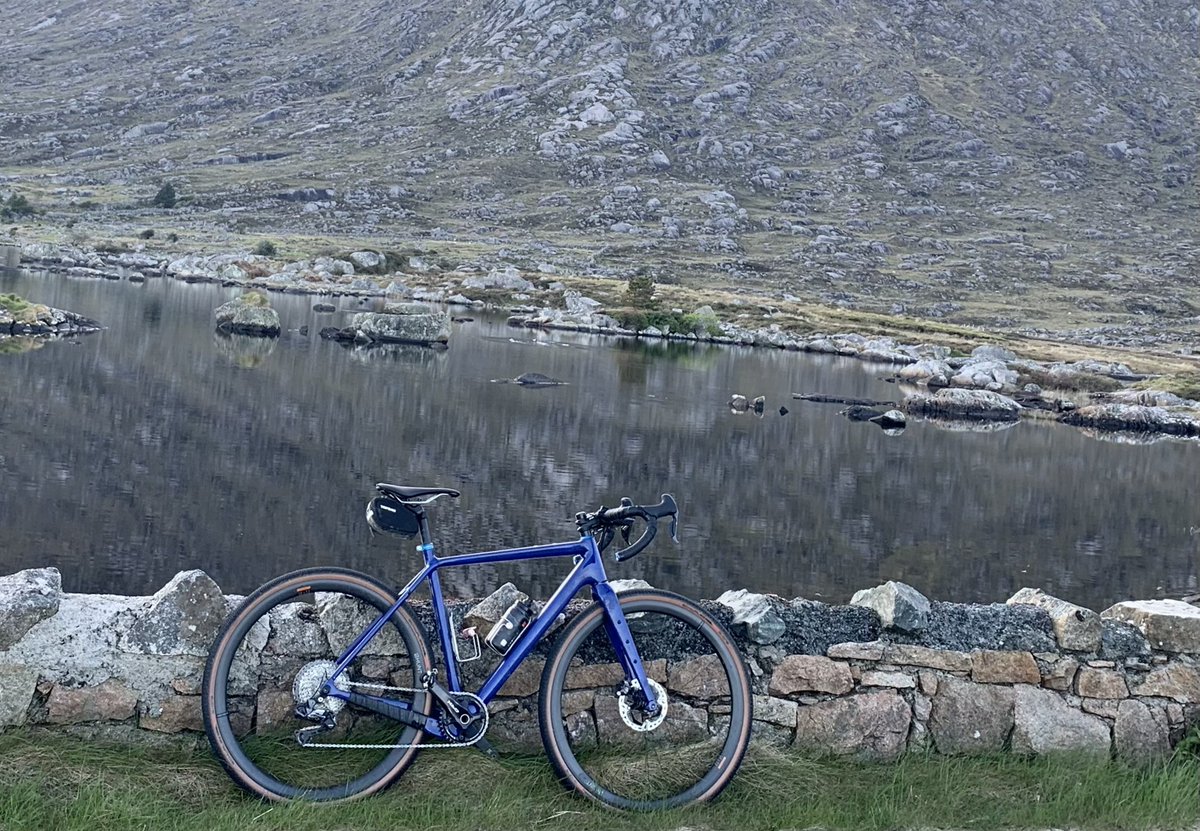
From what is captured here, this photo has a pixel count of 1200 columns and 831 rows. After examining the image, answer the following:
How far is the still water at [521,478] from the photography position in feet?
60.7

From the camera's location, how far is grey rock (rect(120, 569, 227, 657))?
602 cm

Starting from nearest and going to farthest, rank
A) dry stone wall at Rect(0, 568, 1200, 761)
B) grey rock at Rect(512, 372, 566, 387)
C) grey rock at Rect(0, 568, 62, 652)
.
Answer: grey rock at Rect(0, 568, 62, 652)
dry stone wall at Rect(0, 568, 1200, 761)
grey rock at Rect(512, 372, 566, 387)

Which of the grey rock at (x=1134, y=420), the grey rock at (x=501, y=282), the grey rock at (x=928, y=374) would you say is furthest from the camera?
the grey rock at (x=501, y=282)

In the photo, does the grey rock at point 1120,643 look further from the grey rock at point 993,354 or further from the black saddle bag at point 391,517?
the grey rock at point 993,354

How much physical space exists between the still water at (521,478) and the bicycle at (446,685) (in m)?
8.17

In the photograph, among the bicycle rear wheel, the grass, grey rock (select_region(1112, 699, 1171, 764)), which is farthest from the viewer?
grey rock (select_region(1112, 699, 1171, 764))

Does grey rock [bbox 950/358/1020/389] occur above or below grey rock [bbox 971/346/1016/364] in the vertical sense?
below

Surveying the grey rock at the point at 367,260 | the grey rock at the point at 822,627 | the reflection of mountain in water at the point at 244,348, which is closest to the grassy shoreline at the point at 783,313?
the grey rock at the point at 367,260

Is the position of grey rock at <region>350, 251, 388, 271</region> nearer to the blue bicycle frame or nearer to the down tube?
the blue bicycle frame

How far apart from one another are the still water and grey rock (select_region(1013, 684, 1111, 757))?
867 centimetres

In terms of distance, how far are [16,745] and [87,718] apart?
379mm

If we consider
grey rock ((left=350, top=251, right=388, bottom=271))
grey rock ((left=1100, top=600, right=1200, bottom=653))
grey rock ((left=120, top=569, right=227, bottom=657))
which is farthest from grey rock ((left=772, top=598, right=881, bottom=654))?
grey rock ((left=350, top=251, right=388, bottom=271))

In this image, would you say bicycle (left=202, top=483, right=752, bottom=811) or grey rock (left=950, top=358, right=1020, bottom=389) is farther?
grey rock (left=950, top=358, right=1020, bottom=389)

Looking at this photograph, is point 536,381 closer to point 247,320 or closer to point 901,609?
point 247,320
